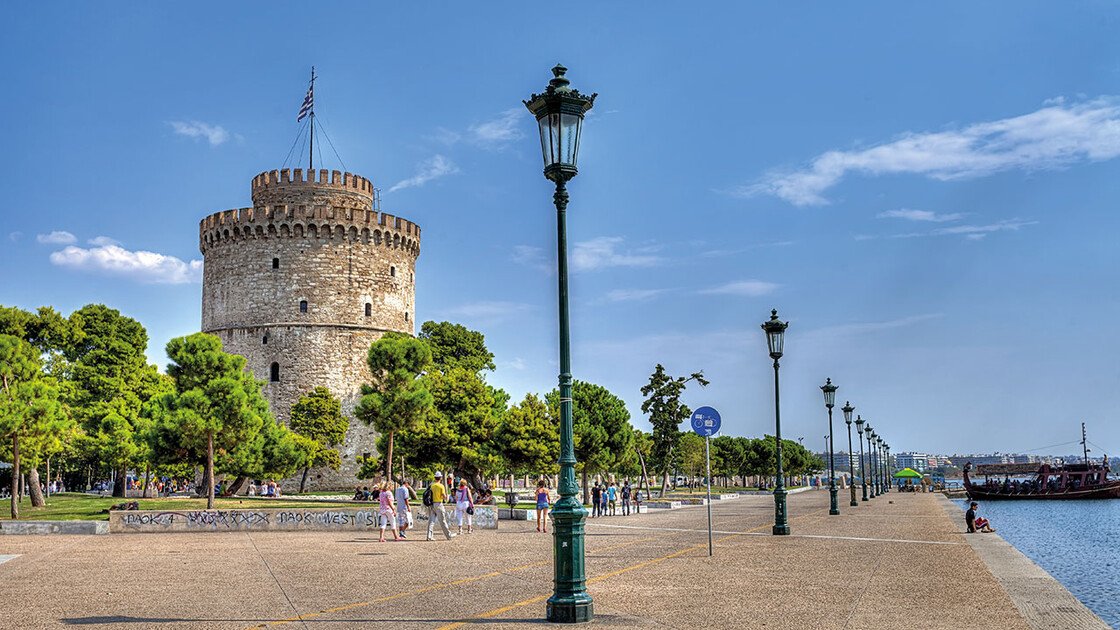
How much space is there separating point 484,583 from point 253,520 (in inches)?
685

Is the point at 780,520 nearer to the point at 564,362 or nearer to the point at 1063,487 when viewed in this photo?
the point at 564,362

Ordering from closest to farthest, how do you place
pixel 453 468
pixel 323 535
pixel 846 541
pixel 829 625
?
pixel 829 625
pixel 846 541
pixel 323 535
pixel 453 468

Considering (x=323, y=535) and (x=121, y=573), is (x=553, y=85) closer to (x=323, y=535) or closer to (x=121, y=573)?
(x=121, y=573)

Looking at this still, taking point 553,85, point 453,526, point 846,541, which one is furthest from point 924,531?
point 553,85

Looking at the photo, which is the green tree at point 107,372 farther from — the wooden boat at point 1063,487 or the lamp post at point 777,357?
the wooden boat at point 1063,487

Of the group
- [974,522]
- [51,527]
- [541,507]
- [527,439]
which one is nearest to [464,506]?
[541,507]

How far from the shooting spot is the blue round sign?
18562 millimetres

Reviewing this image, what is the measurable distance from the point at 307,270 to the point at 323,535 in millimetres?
42845

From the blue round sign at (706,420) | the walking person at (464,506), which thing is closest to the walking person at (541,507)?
the walking person at (464,506)

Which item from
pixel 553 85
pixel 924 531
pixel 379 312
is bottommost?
pixel 924 531

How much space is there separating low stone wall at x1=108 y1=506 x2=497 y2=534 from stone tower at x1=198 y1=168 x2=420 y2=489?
3732 cm

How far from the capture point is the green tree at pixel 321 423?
210ft

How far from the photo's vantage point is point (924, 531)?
28.0m

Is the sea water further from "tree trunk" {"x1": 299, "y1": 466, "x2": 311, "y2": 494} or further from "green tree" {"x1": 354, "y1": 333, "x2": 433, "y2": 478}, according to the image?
"tree trunk" {"x1": 299, "y1": 466, "x2": 311, "y2": 494}
